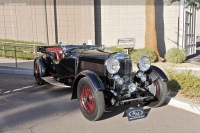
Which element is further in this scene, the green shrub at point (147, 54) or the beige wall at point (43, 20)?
the beige wall at point (43, 20)

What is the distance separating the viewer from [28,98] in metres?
5.90

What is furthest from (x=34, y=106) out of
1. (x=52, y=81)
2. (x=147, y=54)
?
(x=147, y=54)

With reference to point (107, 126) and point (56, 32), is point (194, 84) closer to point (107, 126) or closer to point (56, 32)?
point (107, 126)

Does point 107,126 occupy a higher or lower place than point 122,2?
lower

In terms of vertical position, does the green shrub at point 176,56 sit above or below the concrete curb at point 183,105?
above

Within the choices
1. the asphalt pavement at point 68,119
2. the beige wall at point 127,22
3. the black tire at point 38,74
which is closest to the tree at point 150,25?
the beige wall at point 127,22

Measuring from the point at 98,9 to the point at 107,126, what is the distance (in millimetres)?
12378

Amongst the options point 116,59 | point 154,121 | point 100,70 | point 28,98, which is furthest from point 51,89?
point 154,121

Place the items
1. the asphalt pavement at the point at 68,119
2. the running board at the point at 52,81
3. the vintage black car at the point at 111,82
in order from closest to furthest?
the asphalt pavement at the point at 68,119
the vintage black car at the point at 111,82
the running board at the point at 52,81

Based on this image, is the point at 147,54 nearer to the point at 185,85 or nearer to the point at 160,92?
the point at 185,85

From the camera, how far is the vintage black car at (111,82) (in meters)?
4.25

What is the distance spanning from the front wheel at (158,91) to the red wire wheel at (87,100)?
135 centimetres

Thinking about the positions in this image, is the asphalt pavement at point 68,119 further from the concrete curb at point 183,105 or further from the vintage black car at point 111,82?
the vintage black car at point 111,82

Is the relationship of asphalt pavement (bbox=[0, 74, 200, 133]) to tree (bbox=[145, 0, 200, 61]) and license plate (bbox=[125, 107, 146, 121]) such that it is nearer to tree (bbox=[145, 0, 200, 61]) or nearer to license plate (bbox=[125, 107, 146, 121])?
license plate (bbox=[125, 107, 146, 121])
